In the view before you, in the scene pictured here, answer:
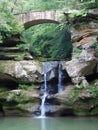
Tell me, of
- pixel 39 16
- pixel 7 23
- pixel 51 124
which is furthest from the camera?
pixel 39 16

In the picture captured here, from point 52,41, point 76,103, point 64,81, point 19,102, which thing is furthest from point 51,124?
point 52,41

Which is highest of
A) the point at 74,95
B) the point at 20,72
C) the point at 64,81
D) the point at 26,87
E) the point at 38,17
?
the point at 38,17

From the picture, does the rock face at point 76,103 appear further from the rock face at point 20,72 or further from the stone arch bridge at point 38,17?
the stone arch bridge at point 38,17

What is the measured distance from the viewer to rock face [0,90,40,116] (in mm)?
16031

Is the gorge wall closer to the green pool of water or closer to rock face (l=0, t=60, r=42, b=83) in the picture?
rock face (l=0, t=60, r=42, b=83)

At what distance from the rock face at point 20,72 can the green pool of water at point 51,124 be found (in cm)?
247

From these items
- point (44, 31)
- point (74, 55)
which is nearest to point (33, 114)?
point (74, 55)

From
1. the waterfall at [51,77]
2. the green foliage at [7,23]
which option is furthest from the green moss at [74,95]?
the green foliage at [7,23]

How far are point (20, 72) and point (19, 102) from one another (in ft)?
5.40

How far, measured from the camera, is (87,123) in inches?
520

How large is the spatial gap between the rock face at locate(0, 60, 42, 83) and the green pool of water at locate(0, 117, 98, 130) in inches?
97.2

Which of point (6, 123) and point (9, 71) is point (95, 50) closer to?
point (9, 71)

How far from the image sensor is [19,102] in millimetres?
16172

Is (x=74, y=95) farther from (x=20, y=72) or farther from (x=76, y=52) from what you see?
(x=20, y=72)
